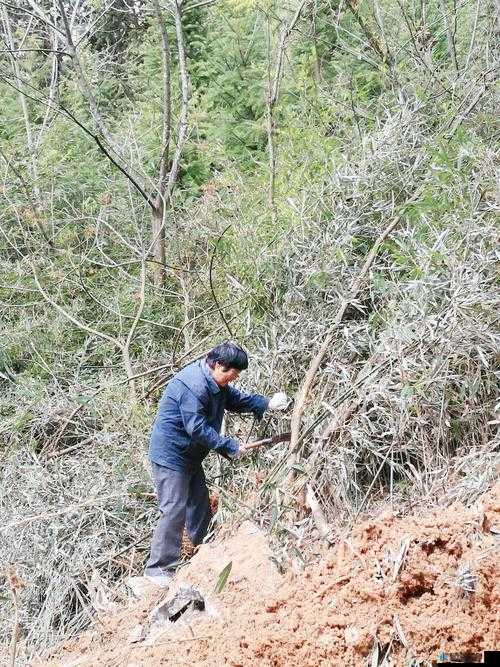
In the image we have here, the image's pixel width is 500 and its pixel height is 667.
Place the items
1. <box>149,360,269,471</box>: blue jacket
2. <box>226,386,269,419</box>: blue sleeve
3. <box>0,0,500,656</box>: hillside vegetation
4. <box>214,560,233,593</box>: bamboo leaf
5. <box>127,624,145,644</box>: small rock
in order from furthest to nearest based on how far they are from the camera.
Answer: <box>226,386,269,419</box>: blue sleeve
<box>149,360,269,471</box>: blue jacket
<box>0,0,500,656</box>: hillside vegetation
<box>127,624,145,644</box>: small rock
<box>214,560,233,593</box>: bamboo leaf

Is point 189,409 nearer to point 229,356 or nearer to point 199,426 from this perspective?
point 199,426

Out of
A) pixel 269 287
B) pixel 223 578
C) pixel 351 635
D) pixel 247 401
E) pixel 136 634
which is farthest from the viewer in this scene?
pixel 269 287

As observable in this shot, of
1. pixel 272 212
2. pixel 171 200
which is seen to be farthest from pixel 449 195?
pixel 171 200

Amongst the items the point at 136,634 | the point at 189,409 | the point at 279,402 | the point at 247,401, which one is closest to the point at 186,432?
the point at 189,409

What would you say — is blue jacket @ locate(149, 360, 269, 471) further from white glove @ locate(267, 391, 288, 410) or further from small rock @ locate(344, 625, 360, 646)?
small rock @ locate(344, 625, 360, 646)

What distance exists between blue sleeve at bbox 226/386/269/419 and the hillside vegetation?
19cm

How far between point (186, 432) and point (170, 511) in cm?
54

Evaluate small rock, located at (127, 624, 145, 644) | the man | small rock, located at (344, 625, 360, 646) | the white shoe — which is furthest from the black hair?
small rock, located at (344, 625, 360, 646)

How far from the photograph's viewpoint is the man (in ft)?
17.8

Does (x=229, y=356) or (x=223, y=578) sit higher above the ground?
(x=229, y=356)

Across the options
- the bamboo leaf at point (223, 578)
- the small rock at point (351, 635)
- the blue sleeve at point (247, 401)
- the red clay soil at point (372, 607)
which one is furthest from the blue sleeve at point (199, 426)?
the small rock at point (351, 635)

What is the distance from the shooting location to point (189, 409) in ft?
17.9

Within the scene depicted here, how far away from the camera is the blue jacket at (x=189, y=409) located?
550 cm

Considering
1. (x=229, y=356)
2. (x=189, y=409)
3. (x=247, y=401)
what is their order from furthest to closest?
(x=247, y=401) < (x=189, y=409) < (x=229, y=356)
